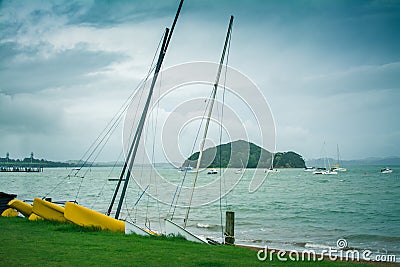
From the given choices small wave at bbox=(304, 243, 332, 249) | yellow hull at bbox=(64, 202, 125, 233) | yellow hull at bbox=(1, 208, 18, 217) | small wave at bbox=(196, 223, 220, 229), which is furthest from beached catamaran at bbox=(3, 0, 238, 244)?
small wave at bbox=(196, 223, 220, 229)

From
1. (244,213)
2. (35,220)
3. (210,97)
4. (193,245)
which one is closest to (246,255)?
(193,245)

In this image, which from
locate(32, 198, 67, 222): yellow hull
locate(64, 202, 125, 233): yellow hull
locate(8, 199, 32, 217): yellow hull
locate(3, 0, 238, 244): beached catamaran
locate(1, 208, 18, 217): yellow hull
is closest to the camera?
locate(3, 0, 238, 244): beached catamaran

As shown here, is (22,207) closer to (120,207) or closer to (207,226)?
(120,207)

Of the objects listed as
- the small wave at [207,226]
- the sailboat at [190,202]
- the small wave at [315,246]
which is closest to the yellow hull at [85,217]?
the sailboat at [190,202]

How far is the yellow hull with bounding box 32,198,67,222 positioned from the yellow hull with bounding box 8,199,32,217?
2948 mm

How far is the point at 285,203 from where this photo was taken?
49.4 m

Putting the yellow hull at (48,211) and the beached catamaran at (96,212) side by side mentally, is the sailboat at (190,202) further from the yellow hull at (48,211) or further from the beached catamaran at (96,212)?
the yellow hull at (48,211)

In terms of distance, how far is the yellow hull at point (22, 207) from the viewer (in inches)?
754

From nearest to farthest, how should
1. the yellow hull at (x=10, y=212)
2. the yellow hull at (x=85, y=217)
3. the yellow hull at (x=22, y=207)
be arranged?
the yellow hull at (x=85, y=217) < the yellow hull at (x=22, y=207) < the yellow hull at (x=10, y=212)

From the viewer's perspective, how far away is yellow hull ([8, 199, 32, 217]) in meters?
19.1

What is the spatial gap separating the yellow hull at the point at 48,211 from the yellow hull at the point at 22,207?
2.95 metres

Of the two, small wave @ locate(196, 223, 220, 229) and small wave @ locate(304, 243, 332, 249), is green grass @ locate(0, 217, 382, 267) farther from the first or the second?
small wave @ locate(196, 223, 220, 229)

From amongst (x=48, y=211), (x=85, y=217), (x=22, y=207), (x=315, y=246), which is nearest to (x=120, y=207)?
(x=85, y=217)

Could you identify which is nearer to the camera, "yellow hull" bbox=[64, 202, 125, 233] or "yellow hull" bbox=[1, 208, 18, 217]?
"yellow hull" bbox=[64, 202, 125, 233]
